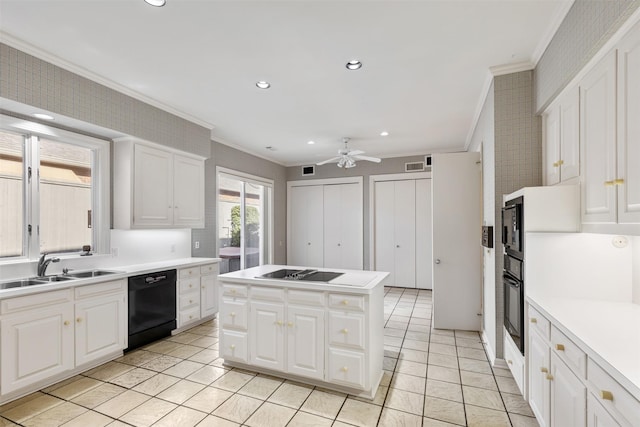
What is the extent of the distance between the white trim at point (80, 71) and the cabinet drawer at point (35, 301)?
1994mm

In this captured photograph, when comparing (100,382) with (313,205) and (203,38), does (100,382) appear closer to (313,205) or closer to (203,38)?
(203,38)

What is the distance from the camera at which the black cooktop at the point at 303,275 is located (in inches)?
108

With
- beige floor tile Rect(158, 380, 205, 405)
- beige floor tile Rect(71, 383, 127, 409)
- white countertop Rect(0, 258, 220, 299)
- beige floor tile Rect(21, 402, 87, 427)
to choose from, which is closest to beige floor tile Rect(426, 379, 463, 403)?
beige floor tile Rect(158, 380, 205, 405)

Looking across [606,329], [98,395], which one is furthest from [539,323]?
[98,395]

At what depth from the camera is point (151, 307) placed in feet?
11.4

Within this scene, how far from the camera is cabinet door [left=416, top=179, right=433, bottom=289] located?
6.23m

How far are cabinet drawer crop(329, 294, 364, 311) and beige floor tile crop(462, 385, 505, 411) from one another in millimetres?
1119

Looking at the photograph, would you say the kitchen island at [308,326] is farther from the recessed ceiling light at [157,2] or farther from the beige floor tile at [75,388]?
the recessed ceiling light at [157,2]

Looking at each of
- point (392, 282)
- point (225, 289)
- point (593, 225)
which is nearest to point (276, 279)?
point (225, 289)

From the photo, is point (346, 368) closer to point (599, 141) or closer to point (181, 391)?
point (181, 391)

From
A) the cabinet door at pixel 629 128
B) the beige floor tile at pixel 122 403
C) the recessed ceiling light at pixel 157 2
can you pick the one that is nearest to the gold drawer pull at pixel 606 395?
the cabinet door at pixel 629 128

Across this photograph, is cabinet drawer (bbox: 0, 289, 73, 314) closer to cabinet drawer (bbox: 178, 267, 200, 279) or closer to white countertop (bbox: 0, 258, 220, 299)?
white countertop (bbox: 0, 258, 220, 299)

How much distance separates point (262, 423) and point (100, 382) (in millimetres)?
1614

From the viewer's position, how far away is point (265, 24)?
2230 millimetres
